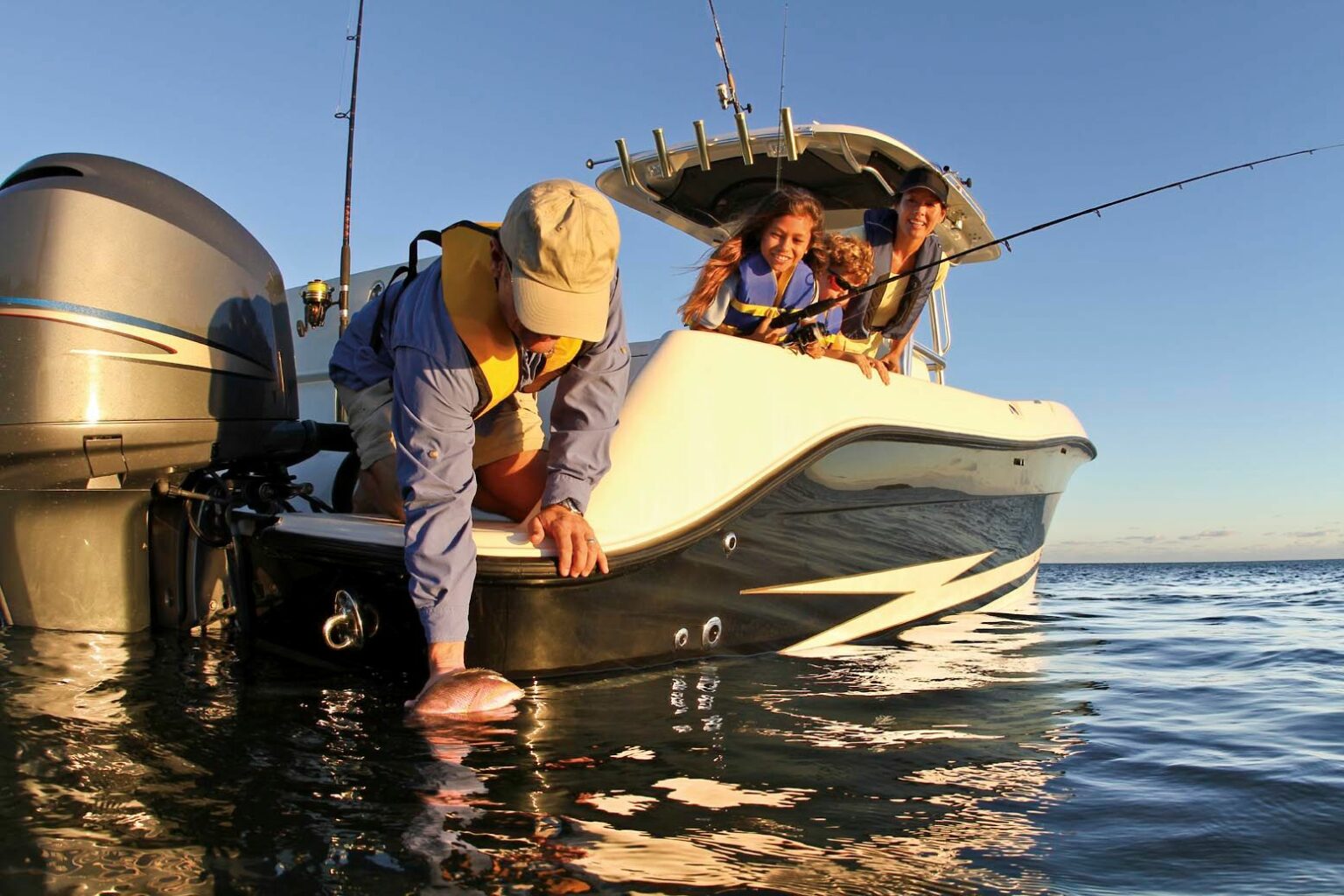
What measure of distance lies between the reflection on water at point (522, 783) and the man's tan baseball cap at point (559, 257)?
2.82 ft

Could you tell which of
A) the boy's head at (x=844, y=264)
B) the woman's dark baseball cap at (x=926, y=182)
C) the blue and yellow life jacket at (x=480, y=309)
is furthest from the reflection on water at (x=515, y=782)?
the woman's dark baseball cap at (x=926, y=182)

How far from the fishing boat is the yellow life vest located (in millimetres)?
405

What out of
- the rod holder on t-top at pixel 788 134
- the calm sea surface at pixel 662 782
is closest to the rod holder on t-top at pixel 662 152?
the rod holder on t-top at pixel 788 134

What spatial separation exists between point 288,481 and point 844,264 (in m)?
2.13

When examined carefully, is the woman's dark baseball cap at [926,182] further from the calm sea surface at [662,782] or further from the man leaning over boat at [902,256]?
the calm sea surface at [662,782]

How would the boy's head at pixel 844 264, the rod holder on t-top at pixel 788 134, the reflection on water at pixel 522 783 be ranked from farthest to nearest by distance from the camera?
1. the rod holder on t-top at pixel 788 134
2. the boy's head at pixel 844 264
3. the reflection on water at pixel 522 783

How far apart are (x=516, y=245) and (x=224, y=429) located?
58.1 inches

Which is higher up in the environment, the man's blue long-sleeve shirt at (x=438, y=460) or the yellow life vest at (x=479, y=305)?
the yellow life vest at (x=479, y=305)

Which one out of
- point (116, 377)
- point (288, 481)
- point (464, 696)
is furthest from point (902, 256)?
point (116, 377)

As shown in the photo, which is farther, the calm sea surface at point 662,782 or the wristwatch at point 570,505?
the wristwatch at point 570,505

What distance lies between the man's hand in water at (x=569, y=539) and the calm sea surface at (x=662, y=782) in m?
0.31

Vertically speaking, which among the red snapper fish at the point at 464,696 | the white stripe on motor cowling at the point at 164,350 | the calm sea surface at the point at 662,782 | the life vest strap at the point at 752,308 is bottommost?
the calm sea surface at the point at 662,782

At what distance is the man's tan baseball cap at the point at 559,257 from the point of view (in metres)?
2.01

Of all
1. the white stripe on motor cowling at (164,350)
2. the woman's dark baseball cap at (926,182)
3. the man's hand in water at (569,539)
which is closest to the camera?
the man's hand in water at (569,539)
